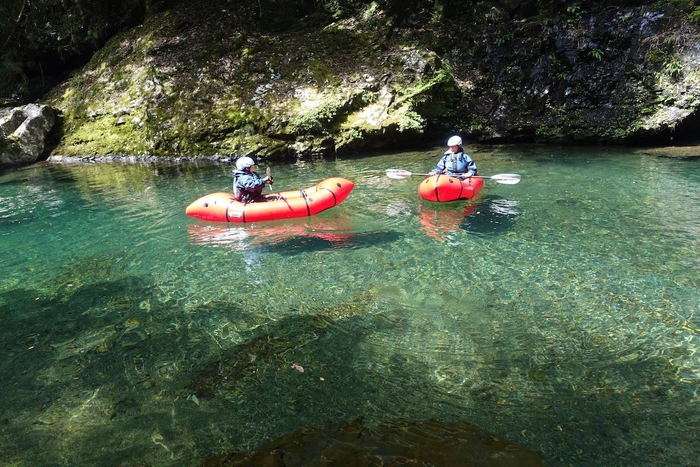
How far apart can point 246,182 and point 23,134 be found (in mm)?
12204

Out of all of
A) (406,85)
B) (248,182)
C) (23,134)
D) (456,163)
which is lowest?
(456,163)

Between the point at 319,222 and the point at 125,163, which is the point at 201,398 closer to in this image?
the point at 319,222

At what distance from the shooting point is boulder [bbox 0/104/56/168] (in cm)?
1499

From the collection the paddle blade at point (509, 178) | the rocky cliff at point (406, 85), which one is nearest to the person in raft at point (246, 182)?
the paddle blade at point (509, 178)

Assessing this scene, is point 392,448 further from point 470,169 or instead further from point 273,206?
point 470,169

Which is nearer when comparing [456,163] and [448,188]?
[448,188]

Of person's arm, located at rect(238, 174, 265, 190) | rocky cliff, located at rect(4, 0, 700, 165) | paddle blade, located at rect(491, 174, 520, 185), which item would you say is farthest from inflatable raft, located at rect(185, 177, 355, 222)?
rocky cliff, located at rect(4, 0, 700, 165)

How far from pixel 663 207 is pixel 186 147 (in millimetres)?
12709

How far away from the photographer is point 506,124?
46.4ft

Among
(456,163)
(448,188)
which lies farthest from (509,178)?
(448,188)

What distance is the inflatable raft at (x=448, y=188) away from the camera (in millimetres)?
8078

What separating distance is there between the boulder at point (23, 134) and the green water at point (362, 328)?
8.38 meters

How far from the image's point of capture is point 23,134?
600 inches

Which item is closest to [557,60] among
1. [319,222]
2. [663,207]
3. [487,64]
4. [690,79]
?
[487,64]
